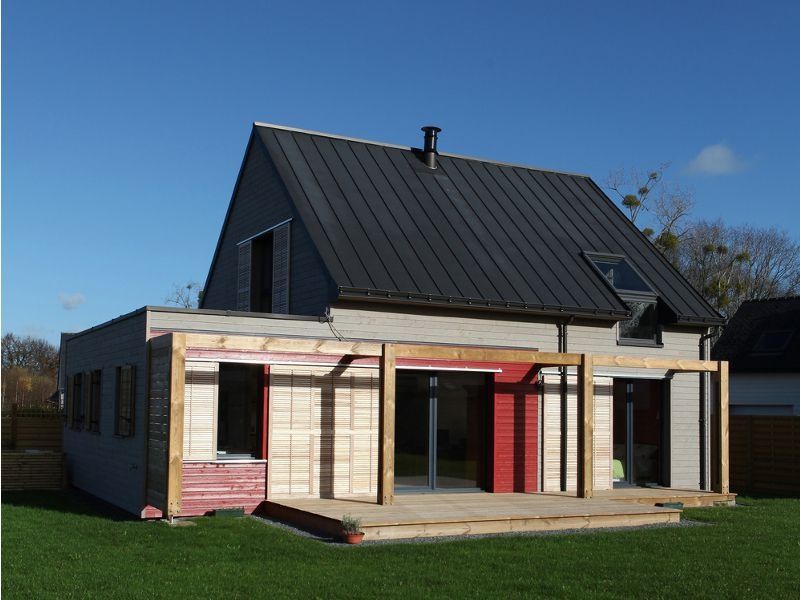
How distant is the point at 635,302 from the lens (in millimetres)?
17781

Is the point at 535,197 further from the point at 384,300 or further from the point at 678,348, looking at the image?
the point at 384,300

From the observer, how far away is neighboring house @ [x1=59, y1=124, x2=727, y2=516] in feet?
45.3

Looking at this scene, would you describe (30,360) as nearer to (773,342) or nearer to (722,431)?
(773,342)

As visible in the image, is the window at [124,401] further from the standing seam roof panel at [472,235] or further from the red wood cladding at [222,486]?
the standing seam roof panel at [472,235]

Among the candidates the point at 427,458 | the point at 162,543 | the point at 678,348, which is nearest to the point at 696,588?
the point at 162,543

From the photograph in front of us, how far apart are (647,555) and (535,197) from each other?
10877 mm

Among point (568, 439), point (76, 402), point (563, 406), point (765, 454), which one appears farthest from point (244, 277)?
point (765, 454)

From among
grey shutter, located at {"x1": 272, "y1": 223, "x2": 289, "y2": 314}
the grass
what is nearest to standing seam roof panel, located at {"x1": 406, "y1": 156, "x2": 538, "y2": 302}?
grey shutter, located at {"x1": 272, "y1": 223, "x2": 289, "y2": 314}

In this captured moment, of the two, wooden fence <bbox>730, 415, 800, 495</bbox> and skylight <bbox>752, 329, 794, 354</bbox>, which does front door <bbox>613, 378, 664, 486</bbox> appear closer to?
wooden fence <bbox>730, 415, 800, 495</bbox>

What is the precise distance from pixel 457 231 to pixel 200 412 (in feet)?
20.3

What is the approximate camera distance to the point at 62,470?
57.6 feet

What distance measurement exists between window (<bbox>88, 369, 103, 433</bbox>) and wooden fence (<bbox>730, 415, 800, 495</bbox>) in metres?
12.6

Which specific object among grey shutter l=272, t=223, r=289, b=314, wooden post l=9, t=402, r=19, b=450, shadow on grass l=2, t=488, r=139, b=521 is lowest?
shadow on grass l=2, t=488, r=139, b=521

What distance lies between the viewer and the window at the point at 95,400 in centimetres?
1686
